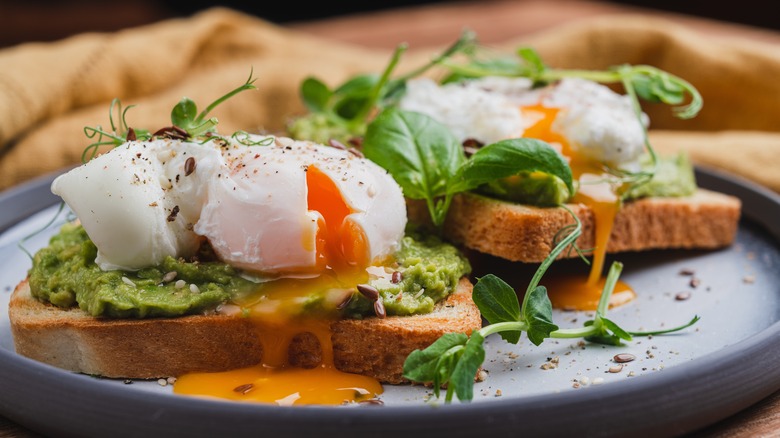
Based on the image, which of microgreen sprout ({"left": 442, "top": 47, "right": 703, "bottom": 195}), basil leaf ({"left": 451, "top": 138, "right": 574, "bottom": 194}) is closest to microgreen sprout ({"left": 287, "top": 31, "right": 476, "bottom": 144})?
microgreen sprout ({"left": 442, "top": 47, "right": 703, "bottom": 195})

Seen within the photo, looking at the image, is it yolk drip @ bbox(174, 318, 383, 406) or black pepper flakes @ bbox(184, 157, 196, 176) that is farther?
black pepper flakes @ bbox(184, 157, 196, 176)

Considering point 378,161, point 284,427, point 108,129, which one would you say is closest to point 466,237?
point 378,161

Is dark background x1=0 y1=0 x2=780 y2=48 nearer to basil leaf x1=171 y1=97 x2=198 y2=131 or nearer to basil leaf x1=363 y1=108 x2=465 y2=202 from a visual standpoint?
basil leaf x1=171 y1=97 x2=198 y2=131

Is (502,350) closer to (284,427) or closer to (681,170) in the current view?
(284,427)

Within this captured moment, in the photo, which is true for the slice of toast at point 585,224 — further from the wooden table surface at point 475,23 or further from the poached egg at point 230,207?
the wooden table surface at point 475,23

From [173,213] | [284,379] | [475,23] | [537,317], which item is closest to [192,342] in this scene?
[284,379]

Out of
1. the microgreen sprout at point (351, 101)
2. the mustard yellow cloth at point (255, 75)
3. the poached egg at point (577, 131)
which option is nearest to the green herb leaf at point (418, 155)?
the poached egg at point (577, 131)
